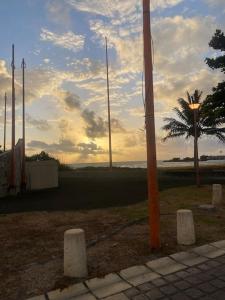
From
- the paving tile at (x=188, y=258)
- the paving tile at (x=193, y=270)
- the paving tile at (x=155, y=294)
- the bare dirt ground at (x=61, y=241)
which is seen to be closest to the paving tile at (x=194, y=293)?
the paving tile at (x=155, y=294)

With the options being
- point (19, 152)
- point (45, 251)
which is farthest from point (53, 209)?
point (19, 152)

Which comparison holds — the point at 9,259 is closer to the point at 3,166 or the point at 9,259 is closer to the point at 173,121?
the point at 3,166

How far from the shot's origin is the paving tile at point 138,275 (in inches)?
220

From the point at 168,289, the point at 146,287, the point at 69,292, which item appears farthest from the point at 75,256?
the point at 168,289

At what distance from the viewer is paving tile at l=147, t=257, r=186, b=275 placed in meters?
5.96

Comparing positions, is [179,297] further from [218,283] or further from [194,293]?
[218,283]

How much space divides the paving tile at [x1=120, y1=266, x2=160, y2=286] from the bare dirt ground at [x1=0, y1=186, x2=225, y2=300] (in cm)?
26

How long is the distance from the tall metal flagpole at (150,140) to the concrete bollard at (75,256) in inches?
70.0

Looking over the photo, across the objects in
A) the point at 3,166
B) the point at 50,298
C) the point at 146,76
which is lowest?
the point at 50,298

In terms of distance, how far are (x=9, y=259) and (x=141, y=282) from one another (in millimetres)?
2857

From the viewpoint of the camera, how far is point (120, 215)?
11.0 metres

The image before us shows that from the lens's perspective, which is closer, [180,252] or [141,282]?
[141,282]

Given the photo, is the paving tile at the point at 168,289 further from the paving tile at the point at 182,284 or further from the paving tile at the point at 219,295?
the paving tile at the point at 219,295

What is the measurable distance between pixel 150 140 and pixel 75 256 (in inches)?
109
